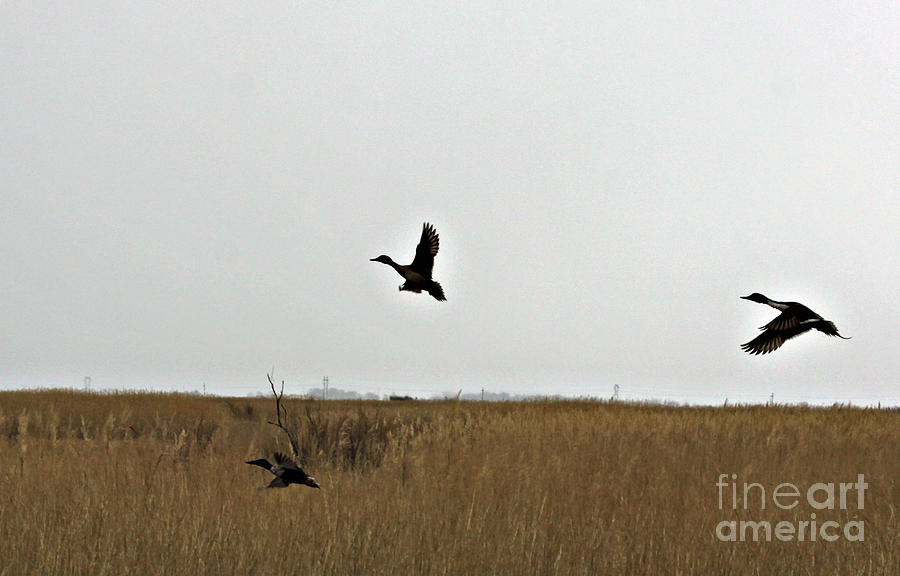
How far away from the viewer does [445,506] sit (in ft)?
23.3

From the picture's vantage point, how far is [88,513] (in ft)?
20.5

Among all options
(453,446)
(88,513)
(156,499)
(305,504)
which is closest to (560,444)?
(453,446)

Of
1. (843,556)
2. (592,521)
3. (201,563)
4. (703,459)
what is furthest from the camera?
(703,459)

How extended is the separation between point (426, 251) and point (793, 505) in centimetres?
452

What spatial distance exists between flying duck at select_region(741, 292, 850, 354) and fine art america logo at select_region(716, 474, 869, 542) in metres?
1.97

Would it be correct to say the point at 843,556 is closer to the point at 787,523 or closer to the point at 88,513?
the point at 787,523

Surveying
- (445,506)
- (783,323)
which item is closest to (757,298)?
(783,323)

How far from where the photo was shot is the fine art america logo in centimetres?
682

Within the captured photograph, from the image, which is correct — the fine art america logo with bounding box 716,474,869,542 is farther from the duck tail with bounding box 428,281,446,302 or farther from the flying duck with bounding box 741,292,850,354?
the duck tail with bounding box 428,281,446,302

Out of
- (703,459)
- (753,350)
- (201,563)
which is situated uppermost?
(753,350)

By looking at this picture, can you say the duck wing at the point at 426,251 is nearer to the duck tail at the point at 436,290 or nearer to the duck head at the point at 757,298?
the duck tail at the point at 436,290

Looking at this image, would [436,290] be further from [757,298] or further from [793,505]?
[793,505]

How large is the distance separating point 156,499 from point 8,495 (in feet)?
4.77

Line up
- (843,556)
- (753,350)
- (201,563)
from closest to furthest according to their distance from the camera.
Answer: (201,563) < (753,350) < (843,556)
